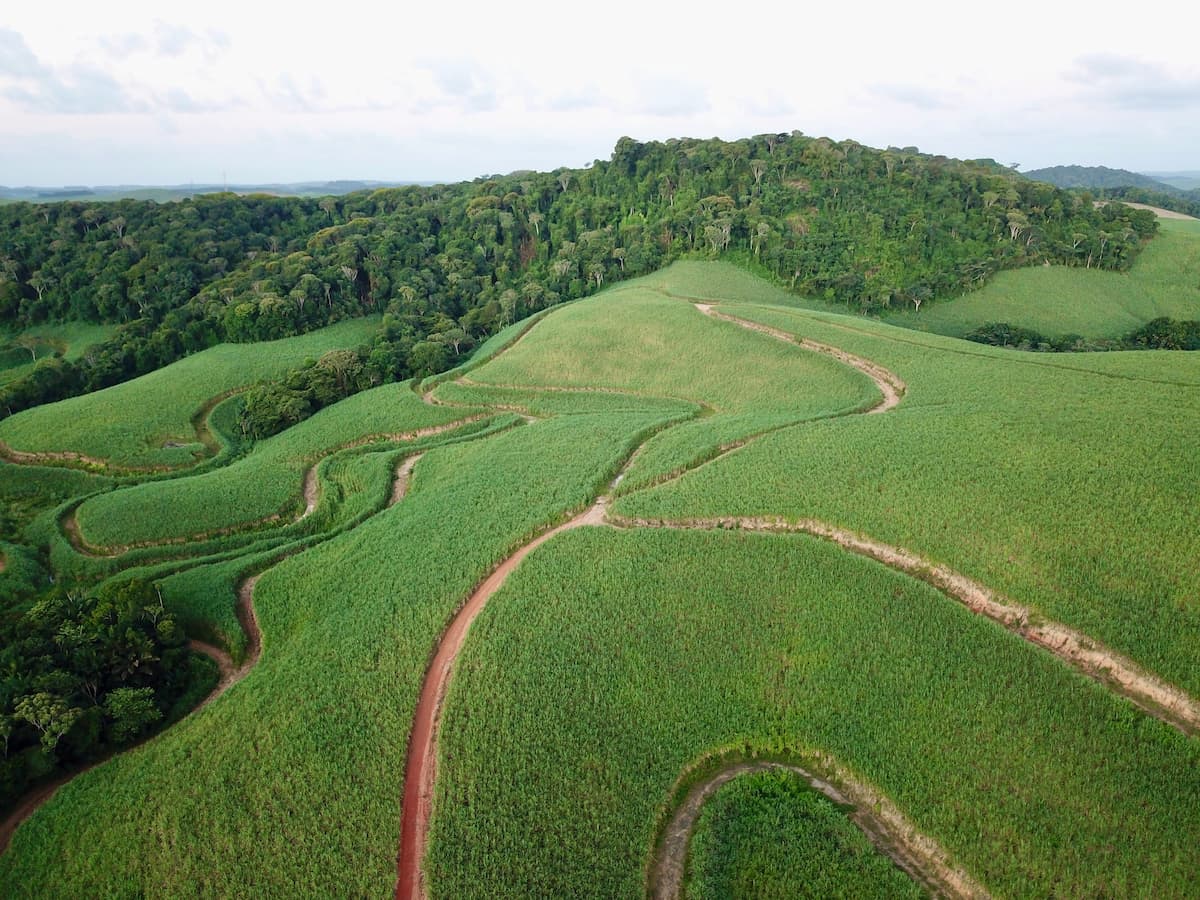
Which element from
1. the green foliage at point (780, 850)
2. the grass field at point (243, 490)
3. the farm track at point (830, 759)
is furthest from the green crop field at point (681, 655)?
the farm track at point (830, 759)

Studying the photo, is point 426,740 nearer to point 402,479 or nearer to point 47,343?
point 402,479

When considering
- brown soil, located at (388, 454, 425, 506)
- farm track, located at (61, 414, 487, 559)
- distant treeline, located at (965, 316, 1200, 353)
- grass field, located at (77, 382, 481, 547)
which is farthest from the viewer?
distant treeline, located at (965, 316, 1200, 353)

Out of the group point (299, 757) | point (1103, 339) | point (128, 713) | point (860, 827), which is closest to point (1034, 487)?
point (860, 827)

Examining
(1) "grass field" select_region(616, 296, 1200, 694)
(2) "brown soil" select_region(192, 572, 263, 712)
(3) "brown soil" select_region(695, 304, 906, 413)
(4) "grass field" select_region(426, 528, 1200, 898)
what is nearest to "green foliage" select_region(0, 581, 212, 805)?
(2) "brown soil" select_region(192, 572, 263, 712)

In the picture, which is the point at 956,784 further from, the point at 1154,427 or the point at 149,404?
the point at 149,404

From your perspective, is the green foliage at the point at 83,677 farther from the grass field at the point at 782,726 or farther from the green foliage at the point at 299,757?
the grass field at the point at 782,726

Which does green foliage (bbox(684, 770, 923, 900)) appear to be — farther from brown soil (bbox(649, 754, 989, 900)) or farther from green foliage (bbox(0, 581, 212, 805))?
green foliage (bbox(0, 581, 212, 805))
